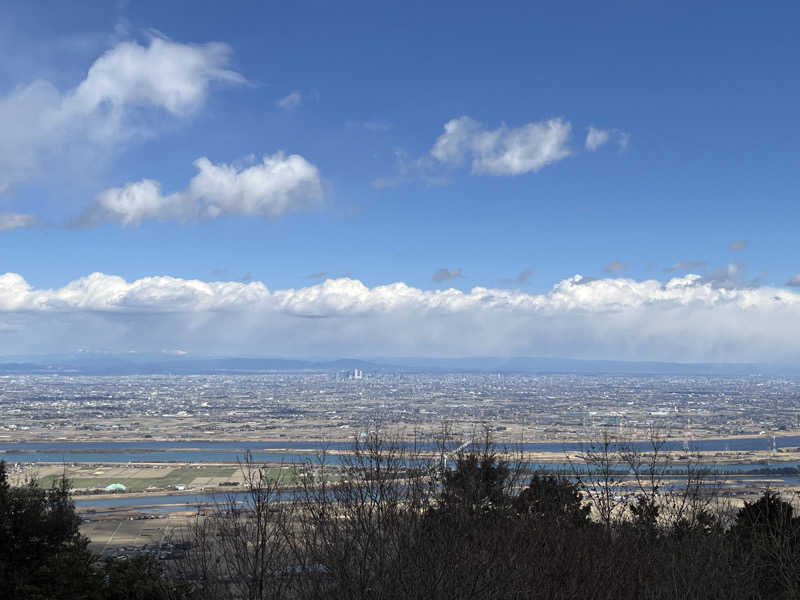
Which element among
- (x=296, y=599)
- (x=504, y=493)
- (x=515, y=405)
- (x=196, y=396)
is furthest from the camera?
(x=196, y=396)

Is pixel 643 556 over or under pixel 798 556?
over

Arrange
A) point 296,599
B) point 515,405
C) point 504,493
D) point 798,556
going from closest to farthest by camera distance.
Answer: point 296,599
point 798,556
point 504,493
point 515,405

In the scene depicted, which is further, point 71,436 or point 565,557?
point 71,436

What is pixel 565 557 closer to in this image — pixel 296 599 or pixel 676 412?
pixel 296 599

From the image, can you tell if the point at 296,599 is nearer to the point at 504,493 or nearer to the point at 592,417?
the point at 504,493

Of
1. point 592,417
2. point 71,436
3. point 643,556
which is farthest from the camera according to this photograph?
point 592,417

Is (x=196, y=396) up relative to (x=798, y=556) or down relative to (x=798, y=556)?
down

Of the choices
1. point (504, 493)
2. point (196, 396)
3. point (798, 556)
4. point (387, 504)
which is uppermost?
point (387, 504)

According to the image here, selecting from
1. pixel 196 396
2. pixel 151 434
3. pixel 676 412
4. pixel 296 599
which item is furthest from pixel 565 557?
pixel 196 396

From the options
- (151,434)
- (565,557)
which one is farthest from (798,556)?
(151,434)
